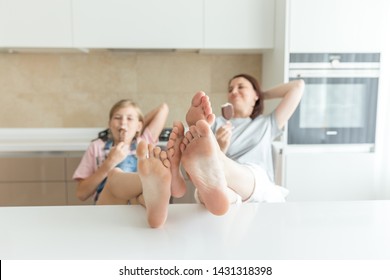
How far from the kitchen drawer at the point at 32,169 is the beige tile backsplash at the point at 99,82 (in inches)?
21.5

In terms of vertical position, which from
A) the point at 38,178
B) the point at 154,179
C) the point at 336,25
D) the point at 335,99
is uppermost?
the point at 336,25

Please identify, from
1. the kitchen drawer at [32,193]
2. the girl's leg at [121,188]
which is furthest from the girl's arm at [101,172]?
the kitchen drawer at [32,193]

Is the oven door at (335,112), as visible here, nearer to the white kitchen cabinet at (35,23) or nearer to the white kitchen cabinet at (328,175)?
the white kitchen cabinet at (328,175)

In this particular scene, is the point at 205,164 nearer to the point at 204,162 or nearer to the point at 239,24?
the point at 204,162

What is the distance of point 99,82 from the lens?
298 centimetres

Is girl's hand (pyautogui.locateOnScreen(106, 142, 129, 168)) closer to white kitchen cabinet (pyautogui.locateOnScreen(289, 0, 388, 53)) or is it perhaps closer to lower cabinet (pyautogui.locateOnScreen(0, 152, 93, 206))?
lower cabinet (pyautogui.locateOnScreen(0, 152, 93, 206))

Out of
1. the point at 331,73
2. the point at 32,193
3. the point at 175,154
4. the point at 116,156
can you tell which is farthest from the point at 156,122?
the point at 175,154

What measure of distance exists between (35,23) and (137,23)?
0.65 meters

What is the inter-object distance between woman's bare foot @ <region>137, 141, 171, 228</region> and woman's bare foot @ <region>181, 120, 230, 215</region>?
0.22 ft

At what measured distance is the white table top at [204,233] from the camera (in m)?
0.79

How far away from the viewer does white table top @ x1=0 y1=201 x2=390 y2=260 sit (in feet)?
2.58

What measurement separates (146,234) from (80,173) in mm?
1243

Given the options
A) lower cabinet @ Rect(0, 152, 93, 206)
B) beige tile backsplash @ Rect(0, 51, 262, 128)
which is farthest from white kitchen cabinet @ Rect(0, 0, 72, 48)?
lower cabinet @ Rect(0, 152, 93, 206)

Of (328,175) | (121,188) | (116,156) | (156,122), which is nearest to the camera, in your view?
(121,188)
